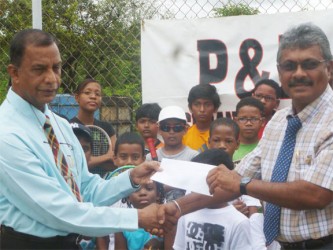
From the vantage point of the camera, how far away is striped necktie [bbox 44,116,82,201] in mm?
2936

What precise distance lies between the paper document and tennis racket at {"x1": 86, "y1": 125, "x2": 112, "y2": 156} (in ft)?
5.92

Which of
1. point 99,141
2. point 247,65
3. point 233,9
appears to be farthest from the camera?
point 233,9

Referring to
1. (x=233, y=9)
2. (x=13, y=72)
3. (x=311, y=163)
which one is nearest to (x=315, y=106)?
(x=311, y=163)

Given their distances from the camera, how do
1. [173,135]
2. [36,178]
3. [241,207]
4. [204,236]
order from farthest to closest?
1. [173,135]
2. [241,207]
3. [204,236]
4. [36,178]

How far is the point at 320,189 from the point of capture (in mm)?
2654

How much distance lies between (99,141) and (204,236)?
6.12 feet

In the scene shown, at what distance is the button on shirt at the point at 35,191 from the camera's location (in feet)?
8.99

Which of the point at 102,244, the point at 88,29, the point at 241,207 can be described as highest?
the point at 88,29

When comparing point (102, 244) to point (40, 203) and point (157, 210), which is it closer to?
point (157, 210)

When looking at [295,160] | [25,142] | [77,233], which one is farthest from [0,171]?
[295,160]

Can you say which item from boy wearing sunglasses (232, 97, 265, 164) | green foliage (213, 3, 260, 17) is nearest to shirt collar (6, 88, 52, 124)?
boy wearing sunglasses (232, 97, 265, 164)

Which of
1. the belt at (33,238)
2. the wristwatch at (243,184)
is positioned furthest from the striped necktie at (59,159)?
the wristwatch at (243,184)

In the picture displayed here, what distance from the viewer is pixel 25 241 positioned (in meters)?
2.83

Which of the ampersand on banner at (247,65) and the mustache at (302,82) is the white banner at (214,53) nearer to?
the ampersand on banner at (247,65)
